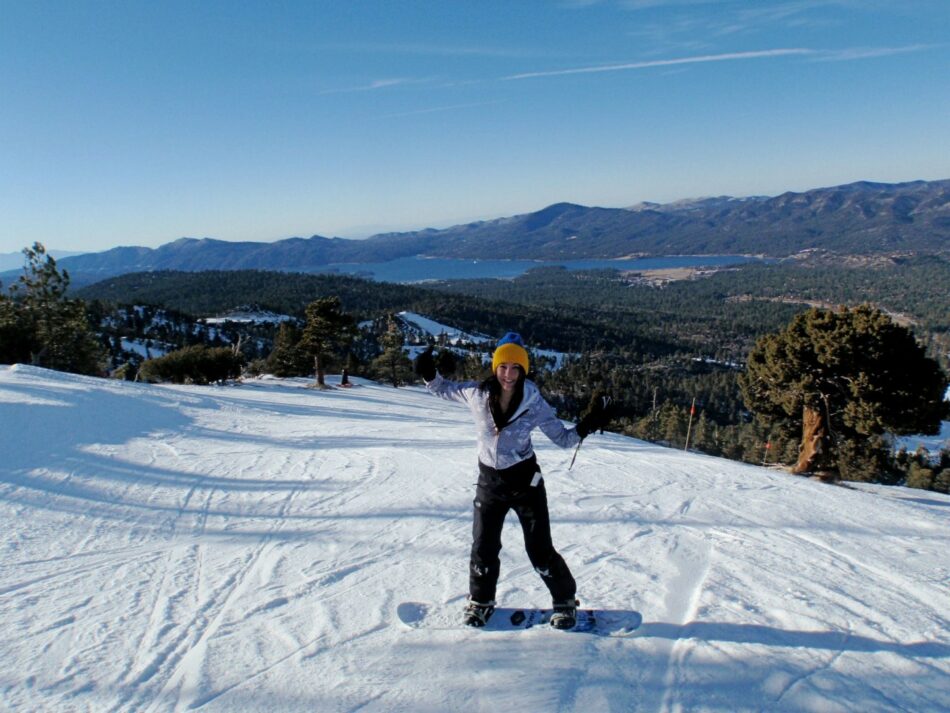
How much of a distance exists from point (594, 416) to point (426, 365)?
126cm

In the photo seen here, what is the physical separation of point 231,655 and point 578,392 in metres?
82.3

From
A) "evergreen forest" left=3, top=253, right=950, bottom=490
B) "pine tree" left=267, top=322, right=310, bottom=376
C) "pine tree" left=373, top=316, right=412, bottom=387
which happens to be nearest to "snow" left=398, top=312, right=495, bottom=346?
"evergreen forest" left=3, top=253, right=950, bottom=490

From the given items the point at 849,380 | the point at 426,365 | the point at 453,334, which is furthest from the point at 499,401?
the point at 453,334

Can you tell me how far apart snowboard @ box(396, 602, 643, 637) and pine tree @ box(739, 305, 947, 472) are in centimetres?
1589

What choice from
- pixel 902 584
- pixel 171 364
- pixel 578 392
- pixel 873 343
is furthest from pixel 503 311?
pixel 902 584

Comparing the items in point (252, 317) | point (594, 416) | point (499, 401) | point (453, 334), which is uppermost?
point (499, 401)

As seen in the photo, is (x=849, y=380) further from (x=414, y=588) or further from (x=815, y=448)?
(x=414, y=588)

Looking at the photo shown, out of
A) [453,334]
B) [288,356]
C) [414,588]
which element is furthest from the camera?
[453,334]

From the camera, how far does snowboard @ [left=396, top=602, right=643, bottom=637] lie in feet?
13.5

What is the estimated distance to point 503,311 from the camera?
179 meters

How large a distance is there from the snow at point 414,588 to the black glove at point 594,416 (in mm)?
1523

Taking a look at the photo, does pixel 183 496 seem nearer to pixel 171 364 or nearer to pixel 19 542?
pixel 19 542

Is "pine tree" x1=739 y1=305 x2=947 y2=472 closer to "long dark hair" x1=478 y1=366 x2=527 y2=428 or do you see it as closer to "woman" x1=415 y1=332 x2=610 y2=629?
"woman" x1=415 y1=332 x2=610 y2=629

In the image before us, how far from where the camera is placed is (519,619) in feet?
13.8
